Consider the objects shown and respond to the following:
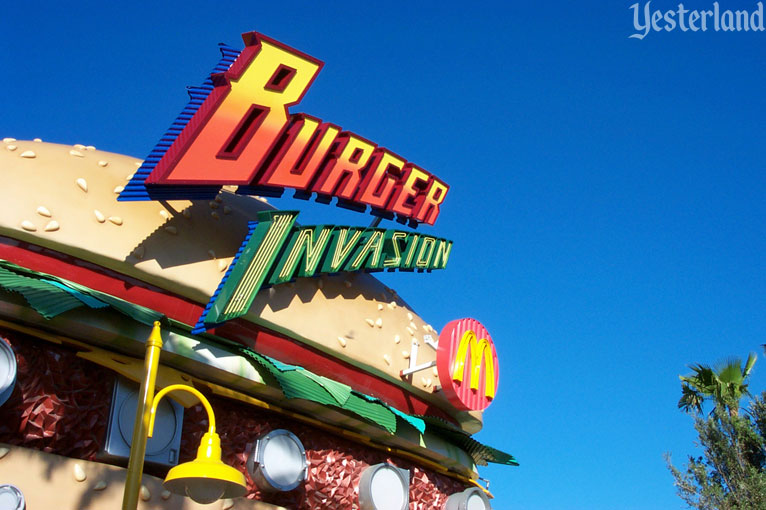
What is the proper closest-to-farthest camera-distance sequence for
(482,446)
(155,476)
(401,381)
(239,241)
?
(155,476) < (239,241) < (401,381) < (482,446)

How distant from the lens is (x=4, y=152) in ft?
34.4

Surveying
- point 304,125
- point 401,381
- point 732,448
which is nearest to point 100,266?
point 304,125

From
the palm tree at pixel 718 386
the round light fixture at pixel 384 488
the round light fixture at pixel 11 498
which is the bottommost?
the round light fixture at pixel 11 498

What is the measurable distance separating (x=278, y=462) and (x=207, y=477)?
439 cm

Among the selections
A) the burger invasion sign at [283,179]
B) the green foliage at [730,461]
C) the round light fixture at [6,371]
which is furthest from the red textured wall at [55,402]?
the green foliage at [730,461]

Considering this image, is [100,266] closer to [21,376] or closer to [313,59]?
[21,376]

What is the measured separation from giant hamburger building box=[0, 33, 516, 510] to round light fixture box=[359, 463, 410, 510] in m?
0.04

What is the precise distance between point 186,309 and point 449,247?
6.66m

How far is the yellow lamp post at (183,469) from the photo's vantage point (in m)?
5.74

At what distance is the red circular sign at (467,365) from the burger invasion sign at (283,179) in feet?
0.06

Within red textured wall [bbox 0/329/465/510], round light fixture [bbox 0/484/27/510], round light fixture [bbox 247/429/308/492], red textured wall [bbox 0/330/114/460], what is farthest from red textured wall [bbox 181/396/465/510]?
round light fixture [bbox 0/484/27/510]

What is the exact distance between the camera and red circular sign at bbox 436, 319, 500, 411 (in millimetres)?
12891

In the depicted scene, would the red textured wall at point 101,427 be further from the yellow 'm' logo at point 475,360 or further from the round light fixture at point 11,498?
the yellow 'm' logo at point 475,360

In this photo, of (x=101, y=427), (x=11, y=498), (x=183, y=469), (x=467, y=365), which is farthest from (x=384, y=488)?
(x=183, y=469)
